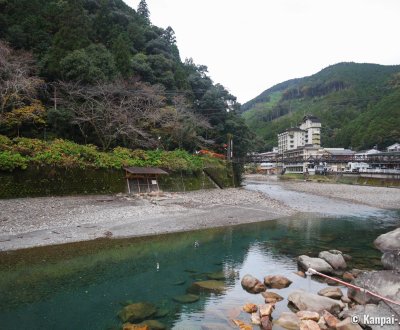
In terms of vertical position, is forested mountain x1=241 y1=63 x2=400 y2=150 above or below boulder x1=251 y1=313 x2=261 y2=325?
above

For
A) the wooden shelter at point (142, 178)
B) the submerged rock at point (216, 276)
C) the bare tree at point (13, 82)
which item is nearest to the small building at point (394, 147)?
the wooden shelter at point (142, 178)

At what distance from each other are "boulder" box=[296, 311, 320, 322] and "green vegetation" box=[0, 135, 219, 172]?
19.9 metres

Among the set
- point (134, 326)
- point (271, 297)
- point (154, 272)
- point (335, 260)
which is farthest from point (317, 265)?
point (134, 326)

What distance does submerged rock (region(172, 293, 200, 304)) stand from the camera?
9.10 meters

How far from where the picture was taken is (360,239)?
17.0 meters

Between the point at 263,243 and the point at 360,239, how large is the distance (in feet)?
18.5

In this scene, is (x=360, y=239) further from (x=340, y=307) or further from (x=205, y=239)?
(x=340, y=307)

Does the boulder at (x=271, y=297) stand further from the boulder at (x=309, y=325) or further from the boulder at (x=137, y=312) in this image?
the boulder at (x=137, y=312)

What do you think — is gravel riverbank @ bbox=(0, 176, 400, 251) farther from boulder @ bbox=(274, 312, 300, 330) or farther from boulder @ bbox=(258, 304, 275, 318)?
boulder @ bbox=(274, 312, 300, 330)

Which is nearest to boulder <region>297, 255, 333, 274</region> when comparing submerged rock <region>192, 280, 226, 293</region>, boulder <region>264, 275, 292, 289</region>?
boulder <region>264, 275, 292, 289</region>

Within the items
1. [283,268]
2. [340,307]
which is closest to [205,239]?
[283,268]

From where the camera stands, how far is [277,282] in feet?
34.0

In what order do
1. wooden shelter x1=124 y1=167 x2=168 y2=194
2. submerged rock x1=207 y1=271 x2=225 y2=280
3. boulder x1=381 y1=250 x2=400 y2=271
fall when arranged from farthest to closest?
wooden shelter x1=124 y1=167 x2=168 y2=194, submerged rock x1=207 y1=271 x2=225 y2=280, boulder x1=381 y1=250 x2=400 y2=271

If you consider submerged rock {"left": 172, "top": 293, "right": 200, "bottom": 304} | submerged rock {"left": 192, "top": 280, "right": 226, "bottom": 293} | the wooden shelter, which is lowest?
submerged rock {"left": 192, "top": 280, "right": 226, "bottom": 293}
